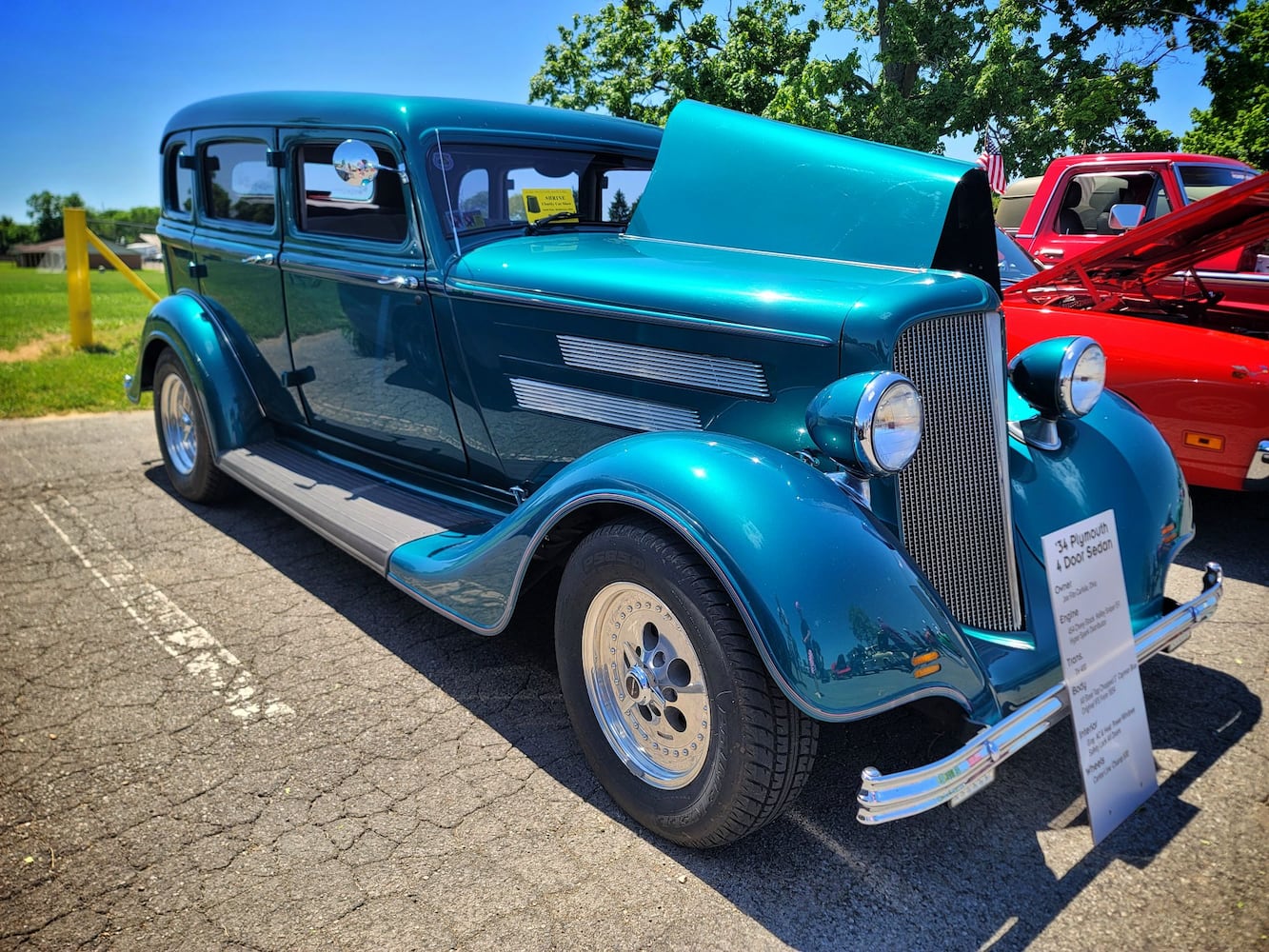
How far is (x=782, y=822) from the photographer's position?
2336mm

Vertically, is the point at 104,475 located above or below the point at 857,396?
below

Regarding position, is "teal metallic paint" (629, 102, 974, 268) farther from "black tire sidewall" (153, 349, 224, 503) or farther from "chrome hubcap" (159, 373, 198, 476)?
"chrome hubcap" (159, 373, 198, 476)

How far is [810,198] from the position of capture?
2.75 m

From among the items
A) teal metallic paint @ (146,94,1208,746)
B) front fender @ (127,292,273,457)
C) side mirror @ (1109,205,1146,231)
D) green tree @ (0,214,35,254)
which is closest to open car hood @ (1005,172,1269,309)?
side mirror @ (1109,205,1146,231)

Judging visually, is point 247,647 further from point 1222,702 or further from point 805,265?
point 1222,702

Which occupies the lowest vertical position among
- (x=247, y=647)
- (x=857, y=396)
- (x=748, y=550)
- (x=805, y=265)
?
(x=247, y=647)

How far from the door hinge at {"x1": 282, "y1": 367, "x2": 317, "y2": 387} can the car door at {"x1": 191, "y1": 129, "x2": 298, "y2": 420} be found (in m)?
0.04

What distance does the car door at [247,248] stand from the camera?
3.98m

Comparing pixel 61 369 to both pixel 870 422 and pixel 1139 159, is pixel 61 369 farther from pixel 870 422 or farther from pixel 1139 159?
pixel 1139 159

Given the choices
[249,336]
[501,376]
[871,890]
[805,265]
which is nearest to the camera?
[871,890]

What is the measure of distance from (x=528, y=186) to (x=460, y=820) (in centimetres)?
236

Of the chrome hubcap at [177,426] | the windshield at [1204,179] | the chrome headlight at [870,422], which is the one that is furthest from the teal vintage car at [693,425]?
the windshield at [1204,179]

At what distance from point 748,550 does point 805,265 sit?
1064 mm

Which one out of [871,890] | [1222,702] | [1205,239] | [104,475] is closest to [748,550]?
[871,890]
